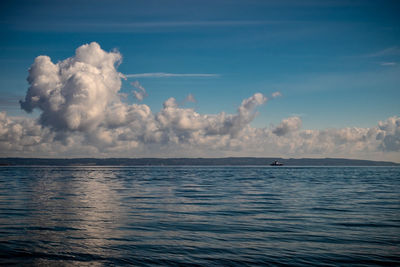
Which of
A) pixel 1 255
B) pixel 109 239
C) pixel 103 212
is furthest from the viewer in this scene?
pixel 103 212

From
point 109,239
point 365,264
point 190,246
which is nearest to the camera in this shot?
point 365,264

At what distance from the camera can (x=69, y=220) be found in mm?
24641

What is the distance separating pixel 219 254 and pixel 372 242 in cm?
869

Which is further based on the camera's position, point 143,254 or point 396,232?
point 396,232

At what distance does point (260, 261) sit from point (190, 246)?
4.02 meters

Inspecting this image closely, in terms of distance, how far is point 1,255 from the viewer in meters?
15.2

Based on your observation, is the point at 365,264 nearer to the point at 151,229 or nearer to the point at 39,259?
the point at 151,229

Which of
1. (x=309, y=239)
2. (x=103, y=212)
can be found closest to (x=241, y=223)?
(x=309, y=239)

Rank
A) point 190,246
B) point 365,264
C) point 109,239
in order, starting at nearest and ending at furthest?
point 365,264, point 190,246, point 109,239

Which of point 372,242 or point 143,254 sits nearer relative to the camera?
point 143,254

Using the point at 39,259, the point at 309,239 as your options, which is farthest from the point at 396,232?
the point at 39,259

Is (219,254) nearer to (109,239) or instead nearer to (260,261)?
(260,261)

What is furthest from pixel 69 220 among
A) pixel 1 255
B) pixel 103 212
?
pixel 1 255

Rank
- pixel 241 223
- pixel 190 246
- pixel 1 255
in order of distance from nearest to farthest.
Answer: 1. pixel 1 255
2. pixel 190 246
3. pixel 241 223
